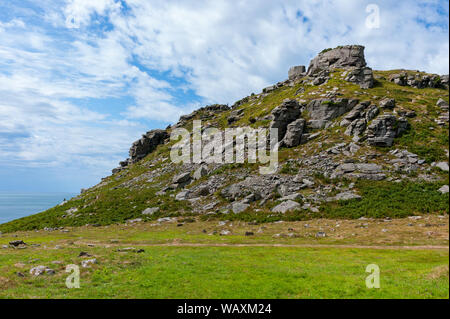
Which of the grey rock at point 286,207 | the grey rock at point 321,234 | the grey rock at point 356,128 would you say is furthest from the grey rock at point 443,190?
the grey rock at point 321,234

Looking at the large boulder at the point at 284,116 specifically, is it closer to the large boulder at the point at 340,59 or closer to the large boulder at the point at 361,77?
the large boulder at the point at 361,77

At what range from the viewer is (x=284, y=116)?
7744 cm

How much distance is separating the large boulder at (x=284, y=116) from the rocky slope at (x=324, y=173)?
0.30 meters

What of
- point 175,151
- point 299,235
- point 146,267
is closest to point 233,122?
point 175,151

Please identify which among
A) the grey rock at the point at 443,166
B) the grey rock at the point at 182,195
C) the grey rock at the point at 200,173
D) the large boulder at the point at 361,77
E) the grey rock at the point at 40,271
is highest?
the large boulder at the point at 361,77

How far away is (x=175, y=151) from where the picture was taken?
101 meters

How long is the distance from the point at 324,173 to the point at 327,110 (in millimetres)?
25497

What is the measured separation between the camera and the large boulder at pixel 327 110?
7250cm

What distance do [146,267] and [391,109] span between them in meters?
71.0

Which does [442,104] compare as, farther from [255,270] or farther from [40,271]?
[40,271]

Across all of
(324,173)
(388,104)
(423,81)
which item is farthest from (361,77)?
(324,173)
